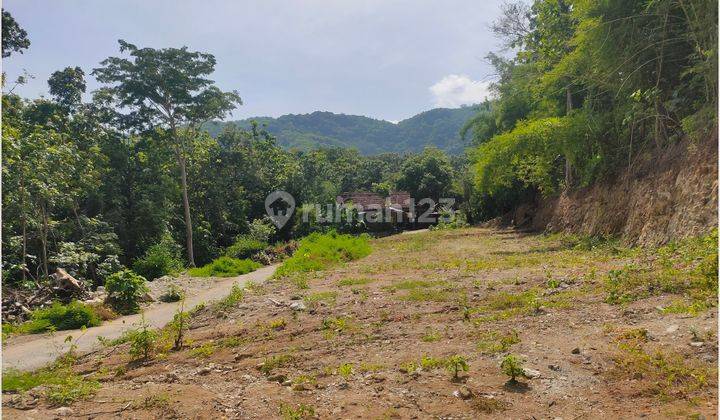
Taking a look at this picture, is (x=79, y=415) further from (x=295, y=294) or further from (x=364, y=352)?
(x=295, y=294)

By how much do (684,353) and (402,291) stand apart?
4679 mm

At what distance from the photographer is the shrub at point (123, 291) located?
9.23m

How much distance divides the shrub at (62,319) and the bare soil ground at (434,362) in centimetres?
236

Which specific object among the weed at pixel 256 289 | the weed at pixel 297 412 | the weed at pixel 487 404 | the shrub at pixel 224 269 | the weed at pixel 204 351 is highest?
the weed at pixel 487 404

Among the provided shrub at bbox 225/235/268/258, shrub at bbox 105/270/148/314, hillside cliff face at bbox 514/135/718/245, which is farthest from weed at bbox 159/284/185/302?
hillside cliff face at bbox 514/135/718/245

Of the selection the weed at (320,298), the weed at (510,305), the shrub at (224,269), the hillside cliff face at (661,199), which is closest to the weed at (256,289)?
the weed at (320,298)

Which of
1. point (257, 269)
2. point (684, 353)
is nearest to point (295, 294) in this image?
point (684, 353)

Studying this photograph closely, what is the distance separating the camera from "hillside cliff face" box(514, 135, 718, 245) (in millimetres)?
7449

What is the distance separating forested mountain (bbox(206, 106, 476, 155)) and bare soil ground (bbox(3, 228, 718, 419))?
421ft

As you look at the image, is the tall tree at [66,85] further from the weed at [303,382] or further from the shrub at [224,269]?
the weed at [303,382]

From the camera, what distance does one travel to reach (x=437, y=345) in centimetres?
458

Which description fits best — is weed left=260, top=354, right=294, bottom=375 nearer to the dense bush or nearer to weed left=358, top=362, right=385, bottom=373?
weed left=358, top=362, right=385, bottom=373

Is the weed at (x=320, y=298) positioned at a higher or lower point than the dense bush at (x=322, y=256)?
higher

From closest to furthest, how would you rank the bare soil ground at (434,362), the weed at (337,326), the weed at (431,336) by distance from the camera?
1. the bare soil ground at (434,362)
2. the weed at (431,336)
3. the weed at (337,326)
